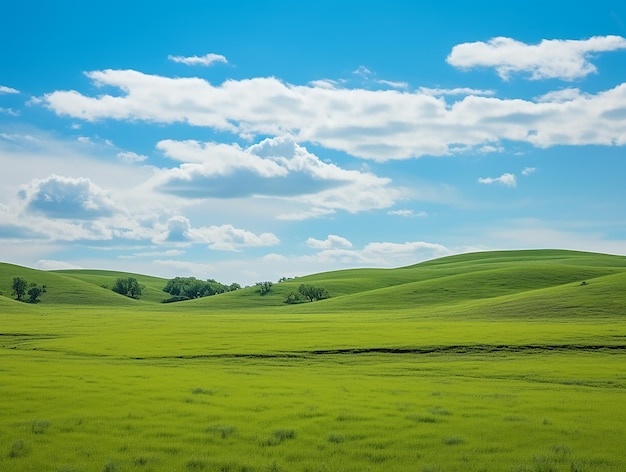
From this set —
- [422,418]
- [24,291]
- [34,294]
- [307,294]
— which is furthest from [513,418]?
[24,291]

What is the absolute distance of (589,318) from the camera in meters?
64.3

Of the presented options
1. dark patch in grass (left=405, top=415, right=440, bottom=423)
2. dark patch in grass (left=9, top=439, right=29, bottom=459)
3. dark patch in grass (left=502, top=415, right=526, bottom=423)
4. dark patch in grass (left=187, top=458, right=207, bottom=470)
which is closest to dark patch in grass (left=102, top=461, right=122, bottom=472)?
dark patch in grass (left=187, top=458, right=207, bottom=470)

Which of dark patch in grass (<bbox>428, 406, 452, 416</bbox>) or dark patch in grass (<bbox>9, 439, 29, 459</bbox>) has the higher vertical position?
dark patch in grass (<bbox>428, 406, 452, 416</bbox>)

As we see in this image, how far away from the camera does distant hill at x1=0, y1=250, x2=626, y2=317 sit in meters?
75.2

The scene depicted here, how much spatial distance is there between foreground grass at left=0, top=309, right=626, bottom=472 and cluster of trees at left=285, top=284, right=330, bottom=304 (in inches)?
4140

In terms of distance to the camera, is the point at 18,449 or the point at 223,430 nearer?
the point at 18,449

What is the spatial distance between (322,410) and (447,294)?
99.2 meters

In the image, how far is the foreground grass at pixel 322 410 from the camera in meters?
14.4

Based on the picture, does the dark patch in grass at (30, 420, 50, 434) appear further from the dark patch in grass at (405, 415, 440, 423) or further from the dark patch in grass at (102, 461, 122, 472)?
the dark patch in grass at (405, 415, 440, 423)

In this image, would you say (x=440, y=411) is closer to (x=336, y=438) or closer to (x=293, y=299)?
(x=336, y=438)

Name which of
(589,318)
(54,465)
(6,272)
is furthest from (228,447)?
(6,272)

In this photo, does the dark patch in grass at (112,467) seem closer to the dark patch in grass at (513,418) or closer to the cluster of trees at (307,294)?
the dark patch in grass at (513,418)

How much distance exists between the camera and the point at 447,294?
378 ft

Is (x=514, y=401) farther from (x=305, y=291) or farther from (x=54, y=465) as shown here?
(x=305, y=291)
